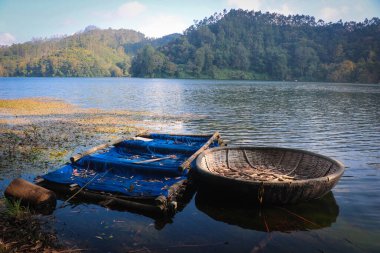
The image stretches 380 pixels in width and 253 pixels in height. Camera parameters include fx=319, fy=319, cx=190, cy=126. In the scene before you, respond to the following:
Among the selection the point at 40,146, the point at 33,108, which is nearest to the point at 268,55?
the point at 33,108

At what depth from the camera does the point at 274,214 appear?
874 centimetres

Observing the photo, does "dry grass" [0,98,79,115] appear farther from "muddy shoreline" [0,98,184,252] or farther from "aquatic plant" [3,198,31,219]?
"aquatic plant" [3,198,31,219]

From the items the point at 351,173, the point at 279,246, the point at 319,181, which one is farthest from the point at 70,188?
the point at 351,173

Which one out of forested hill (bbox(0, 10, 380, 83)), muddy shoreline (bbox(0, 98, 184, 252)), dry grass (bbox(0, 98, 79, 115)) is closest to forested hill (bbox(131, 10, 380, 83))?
forested hill (bbox(0, 10, 380, 83))

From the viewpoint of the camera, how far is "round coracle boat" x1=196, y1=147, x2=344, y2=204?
8188mm

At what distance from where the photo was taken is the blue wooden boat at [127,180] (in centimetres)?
857

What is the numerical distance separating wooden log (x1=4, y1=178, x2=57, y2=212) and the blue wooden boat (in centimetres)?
87

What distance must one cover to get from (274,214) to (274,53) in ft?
541

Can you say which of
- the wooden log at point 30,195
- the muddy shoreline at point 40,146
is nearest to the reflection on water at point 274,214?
the muddy shoreline at point 40,146

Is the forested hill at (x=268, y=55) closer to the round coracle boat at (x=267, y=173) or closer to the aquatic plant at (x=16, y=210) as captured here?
the round coracle boat at (x=267, y=173)

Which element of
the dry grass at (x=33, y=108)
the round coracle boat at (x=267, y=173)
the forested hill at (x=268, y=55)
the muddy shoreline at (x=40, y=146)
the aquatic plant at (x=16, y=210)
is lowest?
the dry grass at (x=33, y=108)

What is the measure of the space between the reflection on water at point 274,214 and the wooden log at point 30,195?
420 cm

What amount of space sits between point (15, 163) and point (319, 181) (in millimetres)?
11159

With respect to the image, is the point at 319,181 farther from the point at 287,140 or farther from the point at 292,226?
the point at 287,140
